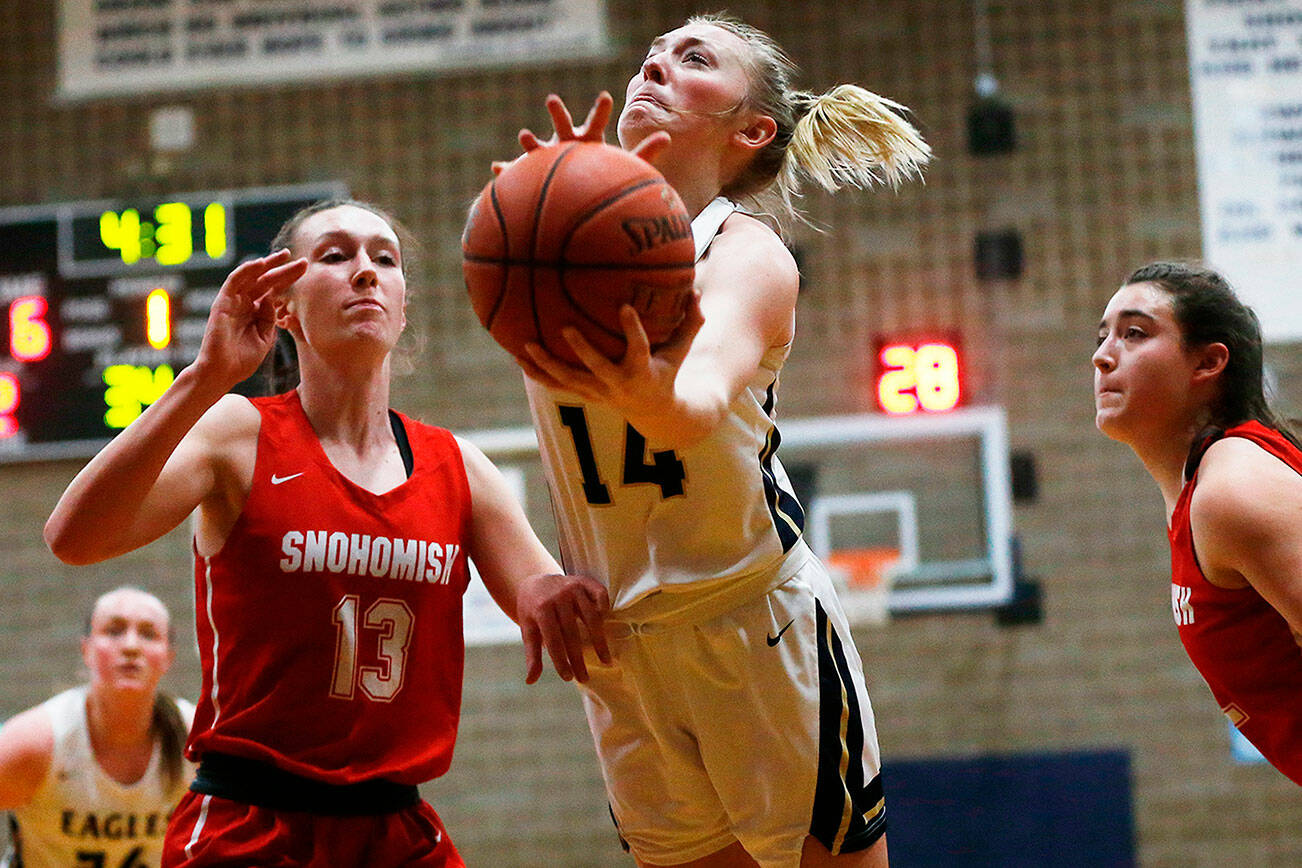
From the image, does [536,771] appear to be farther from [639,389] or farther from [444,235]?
[639,389]

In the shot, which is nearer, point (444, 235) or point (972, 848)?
point (972, 848)

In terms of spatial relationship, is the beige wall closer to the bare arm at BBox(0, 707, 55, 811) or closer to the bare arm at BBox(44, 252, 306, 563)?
the bare arm at BBox(0, 707, 55, 811)

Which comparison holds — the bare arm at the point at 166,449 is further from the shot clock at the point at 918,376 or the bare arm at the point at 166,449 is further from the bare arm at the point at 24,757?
the shot clock at the point at 918,376

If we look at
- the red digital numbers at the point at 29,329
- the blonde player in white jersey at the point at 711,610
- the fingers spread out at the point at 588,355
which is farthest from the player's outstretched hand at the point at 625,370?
the red digital numbers at the point at 29,329

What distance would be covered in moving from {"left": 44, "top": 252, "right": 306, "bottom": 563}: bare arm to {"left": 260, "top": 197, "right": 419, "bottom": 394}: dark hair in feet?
1.41

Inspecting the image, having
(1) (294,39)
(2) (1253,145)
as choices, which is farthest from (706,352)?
(1) (294,39)

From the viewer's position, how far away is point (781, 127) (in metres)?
2.27

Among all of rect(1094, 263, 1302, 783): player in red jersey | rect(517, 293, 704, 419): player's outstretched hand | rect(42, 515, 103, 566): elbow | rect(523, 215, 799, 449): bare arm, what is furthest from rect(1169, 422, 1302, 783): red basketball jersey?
rect(42, 515, 103, 566): elbow

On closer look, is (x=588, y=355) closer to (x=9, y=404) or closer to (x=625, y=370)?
(x=625, y=370)

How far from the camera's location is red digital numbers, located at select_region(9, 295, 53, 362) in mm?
5758

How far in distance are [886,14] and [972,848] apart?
3.77 meters

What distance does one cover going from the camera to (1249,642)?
7.59 ft

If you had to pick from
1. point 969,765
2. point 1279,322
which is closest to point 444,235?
point 969,765

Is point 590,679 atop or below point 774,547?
below
